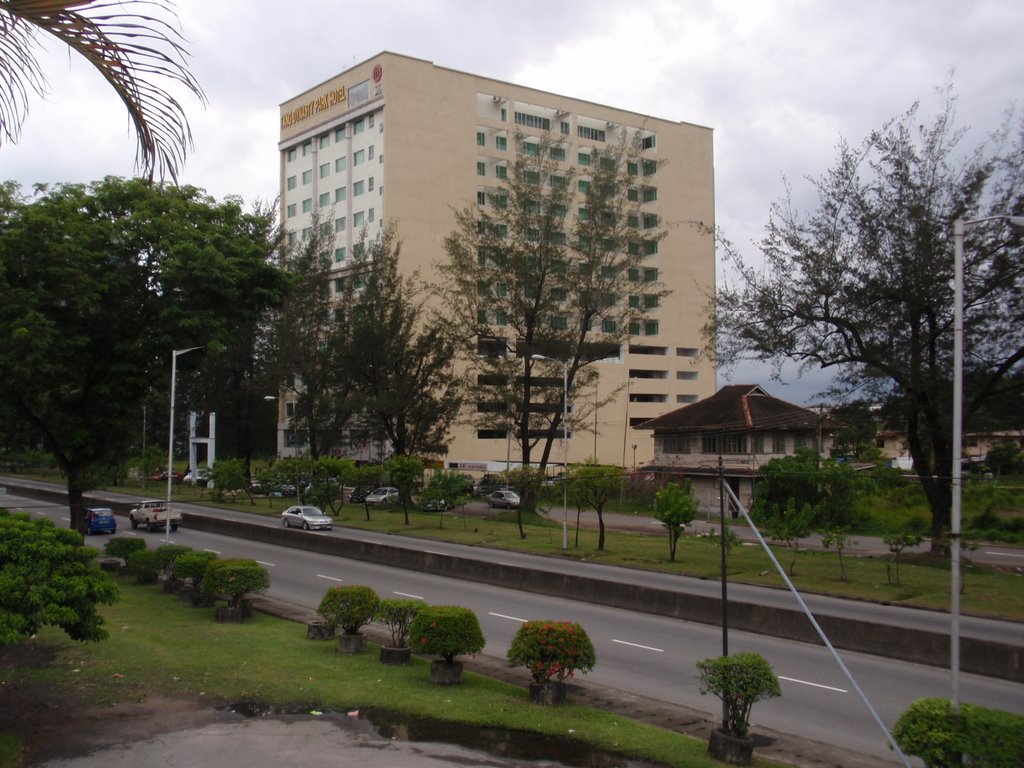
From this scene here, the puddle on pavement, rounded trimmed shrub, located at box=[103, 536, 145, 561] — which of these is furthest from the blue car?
the puddle on pavement

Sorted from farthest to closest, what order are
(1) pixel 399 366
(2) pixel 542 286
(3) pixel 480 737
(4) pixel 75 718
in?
(1) pixel 399 366, (2) pixel 542 286, (4) pixel 75 718, (3) pixel 480 737

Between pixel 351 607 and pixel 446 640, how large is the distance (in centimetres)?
301

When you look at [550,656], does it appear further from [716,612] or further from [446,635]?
[716,612]

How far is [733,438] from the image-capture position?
5709 cm

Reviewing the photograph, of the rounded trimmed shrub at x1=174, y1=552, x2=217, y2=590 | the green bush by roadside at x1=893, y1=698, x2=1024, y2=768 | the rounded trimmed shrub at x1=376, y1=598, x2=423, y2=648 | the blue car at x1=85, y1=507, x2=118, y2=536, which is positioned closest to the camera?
the green bush by roadside at x1=893, y1=698, x2=1024, y2=768

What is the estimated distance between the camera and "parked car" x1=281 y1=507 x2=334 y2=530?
4478 cm

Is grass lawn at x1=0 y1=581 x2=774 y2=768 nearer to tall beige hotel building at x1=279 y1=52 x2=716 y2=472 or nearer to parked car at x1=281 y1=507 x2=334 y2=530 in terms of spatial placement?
parked car at x1=281 y1=507 x2=334 y2=530

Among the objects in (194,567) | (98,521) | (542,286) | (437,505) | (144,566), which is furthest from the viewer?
(437,505)

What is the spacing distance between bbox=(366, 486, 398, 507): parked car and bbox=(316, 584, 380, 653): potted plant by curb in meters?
45.8

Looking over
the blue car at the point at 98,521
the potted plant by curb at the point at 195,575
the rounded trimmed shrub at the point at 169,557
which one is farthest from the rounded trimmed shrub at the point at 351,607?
the blue car at the point at 98,521

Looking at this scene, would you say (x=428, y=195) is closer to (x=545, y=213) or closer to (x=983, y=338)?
(x=545, y=213)

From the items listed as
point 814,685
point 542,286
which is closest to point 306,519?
point 542,286

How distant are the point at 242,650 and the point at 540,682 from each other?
5.88 m

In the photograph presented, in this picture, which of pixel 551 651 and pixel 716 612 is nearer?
pixel 551 651
